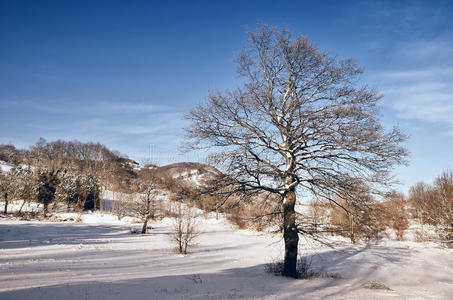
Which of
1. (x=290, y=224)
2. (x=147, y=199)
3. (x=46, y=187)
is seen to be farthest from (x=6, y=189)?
(x=290, y=224)

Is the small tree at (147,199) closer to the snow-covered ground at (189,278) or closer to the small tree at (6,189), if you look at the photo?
the snow-covered ground at (189,278)

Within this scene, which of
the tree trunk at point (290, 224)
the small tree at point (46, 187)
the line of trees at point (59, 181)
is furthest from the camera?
the small tree at point (46, 187)

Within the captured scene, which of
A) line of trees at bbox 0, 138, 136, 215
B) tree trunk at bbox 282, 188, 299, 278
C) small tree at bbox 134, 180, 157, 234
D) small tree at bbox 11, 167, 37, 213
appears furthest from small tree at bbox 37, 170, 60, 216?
tree trunk at bbox 282, 188, 299, 278

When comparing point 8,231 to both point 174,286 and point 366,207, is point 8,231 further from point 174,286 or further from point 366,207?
point 366,207

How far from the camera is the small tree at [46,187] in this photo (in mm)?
42219

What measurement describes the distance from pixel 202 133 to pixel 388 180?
21.0 ft

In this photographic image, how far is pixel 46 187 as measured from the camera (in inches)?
1678

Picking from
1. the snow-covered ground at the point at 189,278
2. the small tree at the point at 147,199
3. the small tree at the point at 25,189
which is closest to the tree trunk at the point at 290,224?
the snow-covered ground at the point at 189,278

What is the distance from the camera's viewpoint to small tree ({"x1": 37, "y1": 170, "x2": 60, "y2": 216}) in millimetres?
42219

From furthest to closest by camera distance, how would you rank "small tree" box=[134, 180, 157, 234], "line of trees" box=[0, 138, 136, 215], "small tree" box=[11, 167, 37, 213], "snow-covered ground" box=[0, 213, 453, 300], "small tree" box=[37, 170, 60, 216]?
1. "small tree" box=[37, 170, 60, 216]
2. "line of trees" box=[0, 138, 136, 215]
3. "small tree" box=[11, 167, 37, 213]
4. "small tree" box=[134, 180, 157, 234]
5. "snow-covered ground" box=[0, 213, 453, 300]

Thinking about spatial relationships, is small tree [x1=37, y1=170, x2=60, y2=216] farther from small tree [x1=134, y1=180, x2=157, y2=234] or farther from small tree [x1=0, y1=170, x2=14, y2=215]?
small tree [x1=134, y1=180, x2=157, y2=234]

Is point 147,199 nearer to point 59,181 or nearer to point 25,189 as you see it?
point 25,189

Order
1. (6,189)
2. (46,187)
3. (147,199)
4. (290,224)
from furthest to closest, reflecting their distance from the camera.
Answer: (46,187), (6,189), (147,199), (290,224)

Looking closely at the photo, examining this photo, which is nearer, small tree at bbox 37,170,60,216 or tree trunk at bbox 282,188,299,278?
tree trunk at bbox 282,188,299,278
